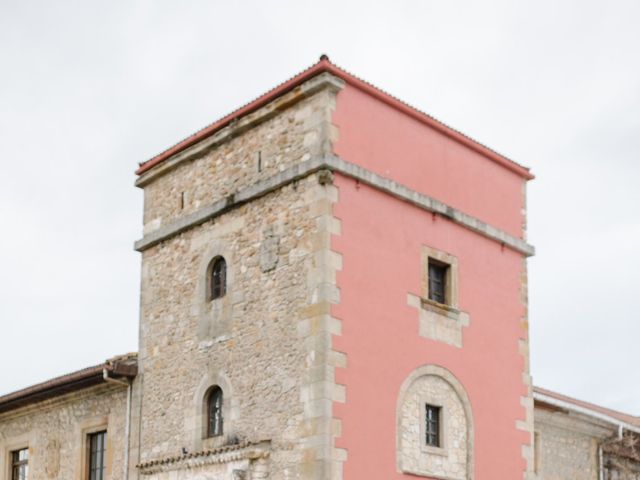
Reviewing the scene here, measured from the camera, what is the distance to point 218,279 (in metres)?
16.6

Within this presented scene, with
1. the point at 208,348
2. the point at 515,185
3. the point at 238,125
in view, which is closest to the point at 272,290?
the point at 208,348

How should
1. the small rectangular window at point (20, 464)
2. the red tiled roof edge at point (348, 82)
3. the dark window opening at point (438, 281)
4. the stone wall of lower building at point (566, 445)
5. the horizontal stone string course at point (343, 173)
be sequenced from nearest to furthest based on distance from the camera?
the horizontal stone string course at point (343, 173) → the red tiled roof edge at point (348, 82) → the dark window opening at point (438, 281) → the stone wall of lower building at point (566, 445) → the small rectangular window at point (20, 464)

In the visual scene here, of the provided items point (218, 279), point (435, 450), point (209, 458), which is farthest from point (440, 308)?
point (209, 458)

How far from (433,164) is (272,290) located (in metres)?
3.29

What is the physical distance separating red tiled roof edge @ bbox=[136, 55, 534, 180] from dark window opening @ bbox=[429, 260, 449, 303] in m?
2.06

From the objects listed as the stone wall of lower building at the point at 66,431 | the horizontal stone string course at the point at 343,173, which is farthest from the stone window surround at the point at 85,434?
the horizontal stone string course at the point at 343,173

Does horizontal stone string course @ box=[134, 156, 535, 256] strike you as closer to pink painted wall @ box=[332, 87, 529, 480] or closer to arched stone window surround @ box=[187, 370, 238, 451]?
pink painted wall @ box=[332, 87, 529, 480]

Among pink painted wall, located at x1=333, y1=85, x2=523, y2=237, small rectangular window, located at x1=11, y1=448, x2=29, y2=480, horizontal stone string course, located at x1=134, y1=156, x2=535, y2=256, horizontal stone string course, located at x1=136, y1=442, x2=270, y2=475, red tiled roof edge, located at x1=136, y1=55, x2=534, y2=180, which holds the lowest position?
horizontal stone string course, located at x1=136, y1=442, x2=270, y2=475

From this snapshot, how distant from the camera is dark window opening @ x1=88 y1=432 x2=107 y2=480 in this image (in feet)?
61.6

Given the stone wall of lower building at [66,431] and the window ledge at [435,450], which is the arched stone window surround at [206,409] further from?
the window ledge at [435,450]

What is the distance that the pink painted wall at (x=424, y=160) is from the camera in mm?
15578

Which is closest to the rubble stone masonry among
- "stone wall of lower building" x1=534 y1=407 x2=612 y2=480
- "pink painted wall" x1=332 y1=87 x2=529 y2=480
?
"pink painted wall" x1=332 y1=87 x2=529 y2=480

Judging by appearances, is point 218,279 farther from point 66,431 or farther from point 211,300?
point 66,431

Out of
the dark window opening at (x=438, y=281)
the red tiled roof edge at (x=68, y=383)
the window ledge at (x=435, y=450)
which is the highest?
the dark window opening at (x=438, y=281)
